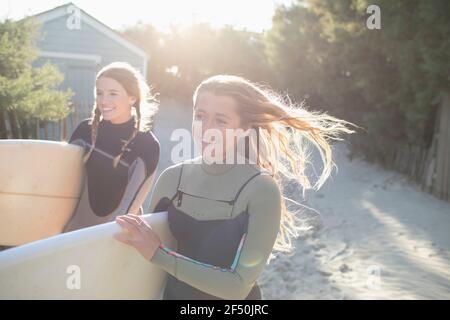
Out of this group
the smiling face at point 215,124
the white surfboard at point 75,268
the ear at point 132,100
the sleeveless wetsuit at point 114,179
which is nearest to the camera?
the white surfboard at point 75,268

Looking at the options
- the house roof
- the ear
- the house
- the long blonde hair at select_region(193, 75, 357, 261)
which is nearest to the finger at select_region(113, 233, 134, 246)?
the long blonde hair at select_region(193, 75, 357, 261)

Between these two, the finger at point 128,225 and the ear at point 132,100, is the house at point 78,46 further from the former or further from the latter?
the finger at point 128,225

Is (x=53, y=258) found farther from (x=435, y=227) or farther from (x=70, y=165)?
(x=435, y=227)

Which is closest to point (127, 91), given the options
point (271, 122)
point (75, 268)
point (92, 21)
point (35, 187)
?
point (35, 187)

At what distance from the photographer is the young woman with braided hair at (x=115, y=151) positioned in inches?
99.1

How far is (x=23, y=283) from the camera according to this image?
1285 millimetres

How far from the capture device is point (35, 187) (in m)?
2.44

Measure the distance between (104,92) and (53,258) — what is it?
4.93 feet

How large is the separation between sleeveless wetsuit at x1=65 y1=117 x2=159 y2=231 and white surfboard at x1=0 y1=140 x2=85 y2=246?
0.08 meters

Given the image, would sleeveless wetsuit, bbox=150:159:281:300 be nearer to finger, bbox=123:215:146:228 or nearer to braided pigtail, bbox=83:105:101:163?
finger, bbox=123:215:146:228

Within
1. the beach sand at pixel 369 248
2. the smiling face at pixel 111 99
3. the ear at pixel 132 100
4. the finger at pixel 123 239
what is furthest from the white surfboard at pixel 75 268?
the beach sand at pixel 369 248

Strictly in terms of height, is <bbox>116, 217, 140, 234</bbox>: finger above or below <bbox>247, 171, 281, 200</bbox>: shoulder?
below

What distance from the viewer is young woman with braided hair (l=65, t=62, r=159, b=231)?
99.1 inches

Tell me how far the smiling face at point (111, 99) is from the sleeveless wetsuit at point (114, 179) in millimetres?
99
